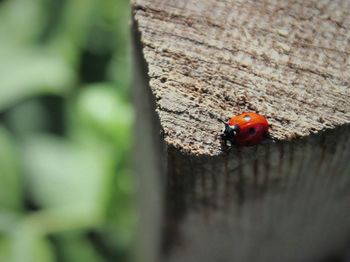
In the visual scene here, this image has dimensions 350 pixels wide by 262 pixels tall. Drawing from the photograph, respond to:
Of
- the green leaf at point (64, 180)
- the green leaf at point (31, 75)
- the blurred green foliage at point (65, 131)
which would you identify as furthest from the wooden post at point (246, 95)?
the green leaf at point (31, 75)

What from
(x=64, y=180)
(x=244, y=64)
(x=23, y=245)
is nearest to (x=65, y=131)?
(x=64, y=180)

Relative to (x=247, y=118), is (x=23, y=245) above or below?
below

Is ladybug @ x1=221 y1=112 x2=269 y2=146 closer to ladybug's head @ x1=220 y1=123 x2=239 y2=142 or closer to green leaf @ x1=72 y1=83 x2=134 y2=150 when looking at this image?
ladybug's head @ x1=220 y1=123 x2=239 y2=142

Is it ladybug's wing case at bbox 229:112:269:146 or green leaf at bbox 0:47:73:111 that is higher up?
ladybug's wing case at bbox 229:112:269:146

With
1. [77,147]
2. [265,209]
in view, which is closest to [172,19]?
[265,209]

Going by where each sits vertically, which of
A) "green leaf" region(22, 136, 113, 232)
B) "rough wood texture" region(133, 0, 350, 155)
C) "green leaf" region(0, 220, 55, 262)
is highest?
"rough wood texture" region(133, 0, 350, 155)

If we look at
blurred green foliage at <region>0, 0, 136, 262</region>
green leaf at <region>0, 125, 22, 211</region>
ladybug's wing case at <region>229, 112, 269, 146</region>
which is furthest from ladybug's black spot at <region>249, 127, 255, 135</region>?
green leaf at <region>0, 125, 22, 211</region>

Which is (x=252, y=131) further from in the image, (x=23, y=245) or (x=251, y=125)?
(x=23, y=245)

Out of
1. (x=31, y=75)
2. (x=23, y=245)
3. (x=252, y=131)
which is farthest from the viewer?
(x=31, y=75)
